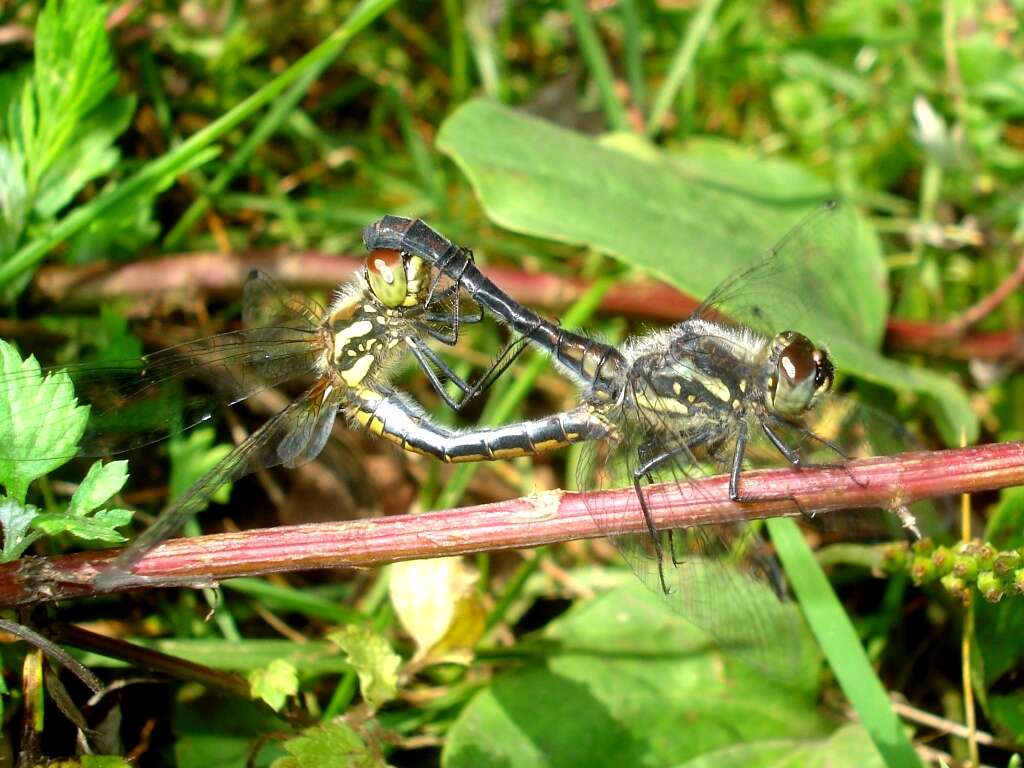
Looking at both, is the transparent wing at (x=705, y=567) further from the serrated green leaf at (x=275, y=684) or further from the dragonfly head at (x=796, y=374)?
the serrated green leaf at (x=275, y=684)

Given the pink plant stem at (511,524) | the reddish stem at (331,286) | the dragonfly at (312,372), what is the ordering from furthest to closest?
1. the reddish stem at (331,286)
2. the dragonfly at (312,372)
3. the pink plant stem at (511,524)

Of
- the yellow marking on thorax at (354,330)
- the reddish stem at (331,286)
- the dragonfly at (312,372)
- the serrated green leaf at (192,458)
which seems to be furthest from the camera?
the reddish stem at (331,286)

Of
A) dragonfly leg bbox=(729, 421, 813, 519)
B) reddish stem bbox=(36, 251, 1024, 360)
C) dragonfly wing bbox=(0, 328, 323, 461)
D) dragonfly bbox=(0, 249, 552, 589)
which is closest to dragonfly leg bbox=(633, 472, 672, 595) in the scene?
dragonfly leg bbox=(729, 421, 813, 519)

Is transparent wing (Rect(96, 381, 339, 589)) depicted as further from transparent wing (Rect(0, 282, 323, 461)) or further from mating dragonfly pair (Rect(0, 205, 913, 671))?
transparent wing (Rect(0, 282, 323, 461))

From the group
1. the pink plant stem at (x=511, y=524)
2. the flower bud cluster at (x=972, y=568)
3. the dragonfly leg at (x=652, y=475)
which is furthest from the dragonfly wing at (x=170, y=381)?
the flower bud cluster at (x=972, y=568)

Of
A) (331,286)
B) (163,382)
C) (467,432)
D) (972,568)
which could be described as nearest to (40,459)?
(163,382)

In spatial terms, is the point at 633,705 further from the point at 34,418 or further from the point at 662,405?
the point at 34,418
